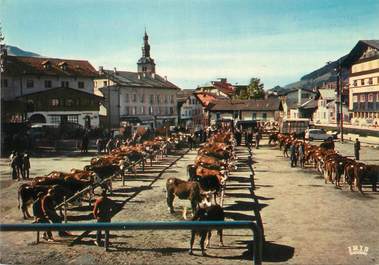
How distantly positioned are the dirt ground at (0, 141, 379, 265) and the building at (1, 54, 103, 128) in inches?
1546

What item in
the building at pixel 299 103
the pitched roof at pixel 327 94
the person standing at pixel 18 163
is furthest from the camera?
the building at pixel 299 103

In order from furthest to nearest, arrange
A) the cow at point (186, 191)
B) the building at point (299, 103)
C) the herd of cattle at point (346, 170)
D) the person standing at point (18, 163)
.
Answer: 1. the building at point (299, 103)
2. the person standing at point (18, 163)
3. the herd of cattle at point (346, 170)
4. the cow at point (186, 191)

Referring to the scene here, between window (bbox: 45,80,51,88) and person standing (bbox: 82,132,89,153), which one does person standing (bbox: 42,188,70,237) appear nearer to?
person standing (bbox: 82,132,89,153)

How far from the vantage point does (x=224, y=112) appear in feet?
277

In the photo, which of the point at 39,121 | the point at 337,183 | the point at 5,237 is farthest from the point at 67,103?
the point at 5,237

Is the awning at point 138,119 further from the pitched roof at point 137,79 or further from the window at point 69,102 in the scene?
the window at point 69,102

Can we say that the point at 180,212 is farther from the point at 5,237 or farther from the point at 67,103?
the point at 67,103

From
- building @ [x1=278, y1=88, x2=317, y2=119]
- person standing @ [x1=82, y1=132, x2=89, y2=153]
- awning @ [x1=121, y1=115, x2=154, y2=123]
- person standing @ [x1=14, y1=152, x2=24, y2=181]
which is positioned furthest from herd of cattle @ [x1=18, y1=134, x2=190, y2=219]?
building @ [x1=278, y1=88, x2=317, y2=119]

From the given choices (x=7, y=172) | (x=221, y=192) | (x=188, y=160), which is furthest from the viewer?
(x=188, y=160)

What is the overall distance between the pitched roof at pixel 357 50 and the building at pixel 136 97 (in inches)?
1218

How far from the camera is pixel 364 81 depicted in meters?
57.8

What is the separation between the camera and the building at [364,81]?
54.7 metres

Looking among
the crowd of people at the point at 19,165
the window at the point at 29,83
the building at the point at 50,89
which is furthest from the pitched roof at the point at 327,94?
the crowd of people at the point at 19,165

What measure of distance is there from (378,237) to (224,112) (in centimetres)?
7180
